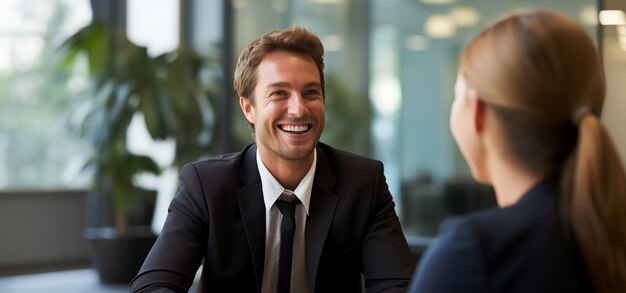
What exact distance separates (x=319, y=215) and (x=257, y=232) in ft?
0.51

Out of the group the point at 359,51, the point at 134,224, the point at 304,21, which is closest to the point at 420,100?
the point at 359,51

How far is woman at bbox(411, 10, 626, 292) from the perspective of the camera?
104 centimetres

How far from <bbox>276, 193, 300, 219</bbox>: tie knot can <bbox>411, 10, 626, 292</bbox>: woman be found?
1.04 metres

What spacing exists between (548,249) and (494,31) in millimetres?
283

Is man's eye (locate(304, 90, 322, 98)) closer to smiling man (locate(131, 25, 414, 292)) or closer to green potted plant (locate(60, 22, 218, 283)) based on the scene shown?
smiling man (locate(131, 25, 414, 292))

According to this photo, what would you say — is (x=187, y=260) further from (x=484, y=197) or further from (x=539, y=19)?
(x=484, y=197)

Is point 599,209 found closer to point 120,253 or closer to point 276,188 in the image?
point 276,188

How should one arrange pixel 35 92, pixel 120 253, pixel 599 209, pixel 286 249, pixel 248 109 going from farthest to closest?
pixel 35 92
pixel 120 253
pixel 248 109
pixel 286 249
pixel 599 209

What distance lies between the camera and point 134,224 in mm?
7195

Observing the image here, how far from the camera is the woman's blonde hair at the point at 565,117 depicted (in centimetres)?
104

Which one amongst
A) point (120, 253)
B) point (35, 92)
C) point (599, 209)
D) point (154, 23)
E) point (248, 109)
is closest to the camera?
point (599, 209)

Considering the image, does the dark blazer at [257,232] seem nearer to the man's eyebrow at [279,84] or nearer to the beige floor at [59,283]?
the man's eyebrow at [279,84]

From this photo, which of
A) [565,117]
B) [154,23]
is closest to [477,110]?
[565,117]

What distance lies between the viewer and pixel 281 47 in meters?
2.19
